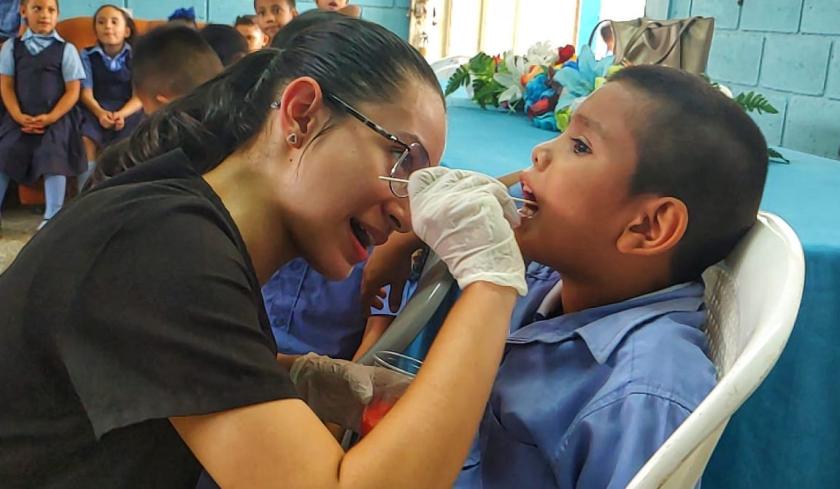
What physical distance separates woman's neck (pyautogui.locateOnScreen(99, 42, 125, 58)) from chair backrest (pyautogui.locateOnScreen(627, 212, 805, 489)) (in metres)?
4.01

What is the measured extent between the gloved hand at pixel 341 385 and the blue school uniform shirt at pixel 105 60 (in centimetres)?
364

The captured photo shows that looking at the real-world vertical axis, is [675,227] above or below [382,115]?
below

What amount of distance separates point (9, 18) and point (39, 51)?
396mm

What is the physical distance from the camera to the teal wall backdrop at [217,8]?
4.70 meters

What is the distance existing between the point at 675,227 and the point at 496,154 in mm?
808

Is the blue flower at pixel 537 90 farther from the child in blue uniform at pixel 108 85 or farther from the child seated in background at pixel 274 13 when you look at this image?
the child in blue uniform at pixel 108 85

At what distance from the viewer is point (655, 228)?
937mm

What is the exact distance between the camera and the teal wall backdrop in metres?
4.70

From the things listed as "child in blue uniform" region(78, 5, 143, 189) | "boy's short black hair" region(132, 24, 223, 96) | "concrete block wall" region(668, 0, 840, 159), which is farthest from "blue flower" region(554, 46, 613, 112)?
"child in blue uniform" region(78, 5, 143, 189)

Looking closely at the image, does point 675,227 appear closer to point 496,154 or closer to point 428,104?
point 428,104

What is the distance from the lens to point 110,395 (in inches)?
24.9

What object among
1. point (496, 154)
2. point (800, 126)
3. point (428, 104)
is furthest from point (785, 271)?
point (800, 126)

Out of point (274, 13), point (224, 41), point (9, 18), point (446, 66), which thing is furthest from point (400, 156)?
point (9, 18)

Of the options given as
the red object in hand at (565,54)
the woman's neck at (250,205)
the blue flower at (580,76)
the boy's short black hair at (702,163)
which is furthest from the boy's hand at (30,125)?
the boy's short black hair at (702,163)
